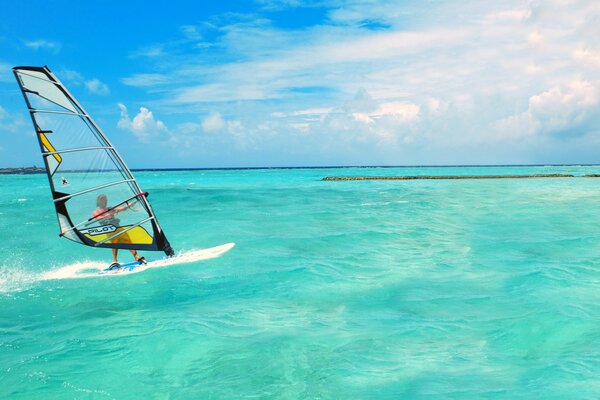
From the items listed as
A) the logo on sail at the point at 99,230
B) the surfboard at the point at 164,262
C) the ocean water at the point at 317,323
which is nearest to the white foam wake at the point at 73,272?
the surfboard at the point at 164,262

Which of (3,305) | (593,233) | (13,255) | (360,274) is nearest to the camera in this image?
(3,305)

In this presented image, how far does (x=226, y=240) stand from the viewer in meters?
20.9

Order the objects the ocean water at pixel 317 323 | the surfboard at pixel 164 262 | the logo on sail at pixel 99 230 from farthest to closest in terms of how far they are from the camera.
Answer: the surfboard at pixel 164 262, the logo on sail at pixel 99 230, the ocean water at pixel 317 323

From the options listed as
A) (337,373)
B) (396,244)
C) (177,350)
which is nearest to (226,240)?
(396,244)

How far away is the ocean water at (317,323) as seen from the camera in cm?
719

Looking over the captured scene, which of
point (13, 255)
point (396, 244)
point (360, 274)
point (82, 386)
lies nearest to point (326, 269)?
point (360, 274)

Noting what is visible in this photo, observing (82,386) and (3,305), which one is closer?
(82,386)

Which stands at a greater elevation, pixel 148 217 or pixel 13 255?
pixel 148 217

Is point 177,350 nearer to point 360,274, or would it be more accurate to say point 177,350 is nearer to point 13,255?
point 360,274

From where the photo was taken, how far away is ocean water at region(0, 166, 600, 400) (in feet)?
23.6

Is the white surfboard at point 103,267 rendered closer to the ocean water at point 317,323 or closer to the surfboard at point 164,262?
the surfboard at point 164,262

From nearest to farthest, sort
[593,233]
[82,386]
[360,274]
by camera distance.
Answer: [82,386] → [360,274] → [593,233]

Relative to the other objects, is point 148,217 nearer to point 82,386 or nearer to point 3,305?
point 3,305

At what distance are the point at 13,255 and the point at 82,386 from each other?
1416 centimetres
